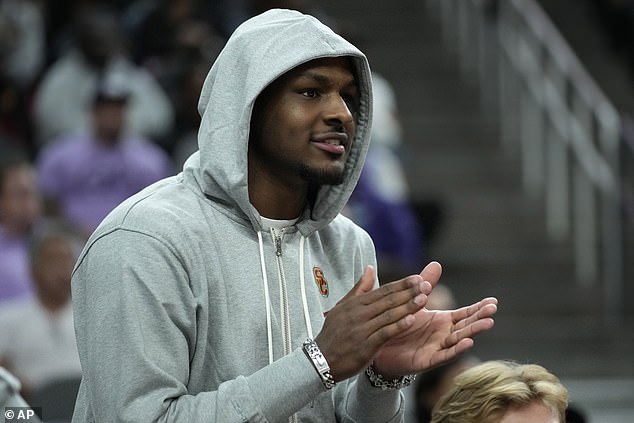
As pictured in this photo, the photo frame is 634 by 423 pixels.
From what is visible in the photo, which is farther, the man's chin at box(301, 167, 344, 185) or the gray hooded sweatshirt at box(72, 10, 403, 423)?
the man's chin at box(301, 167, 344, 185)

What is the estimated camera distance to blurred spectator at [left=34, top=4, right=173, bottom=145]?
909 cm

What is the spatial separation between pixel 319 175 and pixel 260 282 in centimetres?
27

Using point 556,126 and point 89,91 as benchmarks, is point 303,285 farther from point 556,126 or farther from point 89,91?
point 556,126

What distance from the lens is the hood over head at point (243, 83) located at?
3.12 metres

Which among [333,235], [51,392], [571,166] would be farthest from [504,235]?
[333,235]

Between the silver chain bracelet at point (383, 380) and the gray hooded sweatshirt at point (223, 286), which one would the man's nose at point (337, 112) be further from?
the silver chain bracelet at point (383, 380)

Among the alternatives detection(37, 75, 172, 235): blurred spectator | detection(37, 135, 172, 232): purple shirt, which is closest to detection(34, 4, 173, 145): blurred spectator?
detection(37, 75, 172, 235): blurred spectator

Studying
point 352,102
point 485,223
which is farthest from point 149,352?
point 485,223

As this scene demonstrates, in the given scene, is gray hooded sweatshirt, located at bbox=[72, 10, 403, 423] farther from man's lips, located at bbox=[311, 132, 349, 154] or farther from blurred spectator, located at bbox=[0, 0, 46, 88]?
blurred spectator, located at bbox=[0, 0, 46, 88]

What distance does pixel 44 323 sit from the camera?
679 centimetres

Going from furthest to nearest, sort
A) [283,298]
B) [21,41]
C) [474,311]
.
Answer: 1. [21,41]
2. [283,298]
3. [474,311]

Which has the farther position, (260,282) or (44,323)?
(44,323)

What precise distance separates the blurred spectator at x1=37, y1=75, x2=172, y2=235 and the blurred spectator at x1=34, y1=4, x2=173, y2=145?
51cm

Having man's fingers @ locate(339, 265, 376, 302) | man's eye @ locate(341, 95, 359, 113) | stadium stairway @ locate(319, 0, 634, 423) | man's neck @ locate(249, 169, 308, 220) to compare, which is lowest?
stadium stairway @ locate(319, 0, 634, 423)
